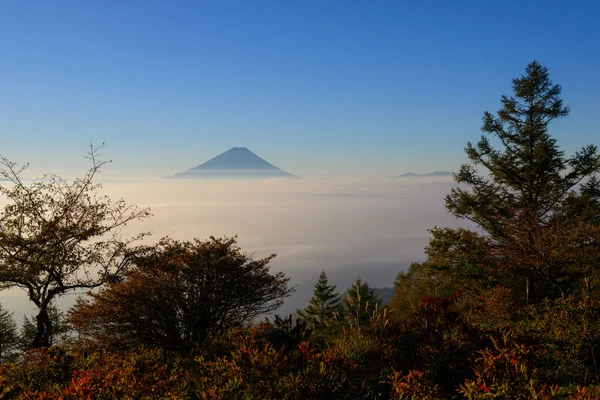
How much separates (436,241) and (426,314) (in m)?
17.0

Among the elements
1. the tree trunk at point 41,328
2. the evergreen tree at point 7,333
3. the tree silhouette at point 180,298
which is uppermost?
the tree silhouette at point 180,298

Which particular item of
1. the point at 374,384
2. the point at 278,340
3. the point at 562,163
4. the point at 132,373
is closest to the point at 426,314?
the point at 374,384

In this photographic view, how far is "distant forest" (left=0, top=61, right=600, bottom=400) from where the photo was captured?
199 inches

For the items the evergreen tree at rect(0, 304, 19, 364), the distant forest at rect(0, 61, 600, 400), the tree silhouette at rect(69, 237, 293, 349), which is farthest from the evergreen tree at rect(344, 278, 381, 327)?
the evergreen tree at rect(0, 304, 19, 364)

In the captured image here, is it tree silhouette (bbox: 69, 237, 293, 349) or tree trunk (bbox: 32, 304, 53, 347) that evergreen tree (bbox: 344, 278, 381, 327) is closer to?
tree silhouette (bbox: 69, 237, 293, 349)

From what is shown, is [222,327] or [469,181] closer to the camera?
[222,327]

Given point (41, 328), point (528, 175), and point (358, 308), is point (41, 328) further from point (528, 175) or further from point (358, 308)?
point (528, 175)

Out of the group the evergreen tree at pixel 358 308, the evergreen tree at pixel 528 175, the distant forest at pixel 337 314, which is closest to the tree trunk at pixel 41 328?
the distant forest at pixel 337 314

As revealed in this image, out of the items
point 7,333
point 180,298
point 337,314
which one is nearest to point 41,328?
point 180,298

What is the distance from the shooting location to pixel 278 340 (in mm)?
8453

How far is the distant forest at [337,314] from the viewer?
5.06m

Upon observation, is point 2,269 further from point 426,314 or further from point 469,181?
point 469,181

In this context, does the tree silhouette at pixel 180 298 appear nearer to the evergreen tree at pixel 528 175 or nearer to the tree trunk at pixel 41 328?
the tree trunk at pixel 41 328

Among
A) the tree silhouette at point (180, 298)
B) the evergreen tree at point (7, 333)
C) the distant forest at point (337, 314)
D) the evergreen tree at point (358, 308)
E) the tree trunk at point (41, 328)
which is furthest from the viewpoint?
the evergreen tree at point (7, 333)
